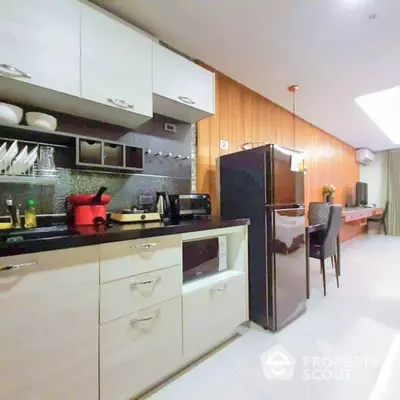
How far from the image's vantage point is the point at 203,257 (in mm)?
1776

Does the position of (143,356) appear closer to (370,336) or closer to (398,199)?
(370,336)

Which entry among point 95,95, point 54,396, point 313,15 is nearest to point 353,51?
point 313,15

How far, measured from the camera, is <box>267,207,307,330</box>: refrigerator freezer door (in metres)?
1.94

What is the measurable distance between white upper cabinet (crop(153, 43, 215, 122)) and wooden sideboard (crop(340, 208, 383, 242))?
3.83m

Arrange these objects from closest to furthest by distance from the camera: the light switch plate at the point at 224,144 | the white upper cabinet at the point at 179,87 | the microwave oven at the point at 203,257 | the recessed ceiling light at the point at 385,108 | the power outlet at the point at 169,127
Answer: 1. the microwave oven at the point at 203,257
2. the white upper cabinet at the point at 179,87
3. the power outlet at the point at 169,127
4. the light switch plate at the point at 224,144
5. the recessed ceiling light at the point at 385,108

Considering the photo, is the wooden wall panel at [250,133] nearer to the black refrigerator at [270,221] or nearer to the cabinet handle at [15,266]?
the black refrigerator at [270,221]

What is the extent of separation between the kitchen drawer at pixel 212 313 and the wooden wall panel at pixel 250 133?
94 cm

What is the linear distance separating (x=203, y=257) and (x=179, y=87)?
130cm

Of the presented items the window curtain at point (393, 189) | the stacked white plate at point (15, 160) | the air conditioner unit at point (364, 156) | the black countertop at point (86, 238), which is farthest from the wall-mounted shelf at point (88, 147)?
the window curtain at point (393, 189)

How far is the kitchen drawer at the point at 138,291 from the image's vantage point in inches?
46.5

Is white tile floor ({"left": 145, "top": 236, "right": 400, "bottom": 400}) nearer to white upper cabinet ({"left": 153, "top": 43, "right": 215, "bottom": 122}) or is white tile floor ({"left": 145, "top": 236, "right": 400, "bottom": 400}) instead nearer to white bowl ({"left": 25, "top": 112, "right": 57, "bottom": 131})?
white bowl ({"left": 25, "top": 112, "right": 57, "bottom": 131})

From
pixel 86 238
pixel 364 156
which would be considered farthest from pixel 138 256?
pixel 364 156

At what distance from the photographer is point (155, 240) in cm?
137

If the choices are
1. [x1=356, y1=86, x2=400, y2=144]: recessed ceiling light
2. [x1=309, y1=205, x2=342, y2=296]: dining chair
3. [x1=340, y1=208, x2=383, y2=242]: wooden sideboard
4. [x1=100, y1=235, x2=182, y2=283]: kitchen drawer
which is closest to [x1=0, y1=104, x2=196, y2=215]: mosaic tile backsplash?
[x1=100, y1=235, x2=182, y2=283]: kitchen drawer
